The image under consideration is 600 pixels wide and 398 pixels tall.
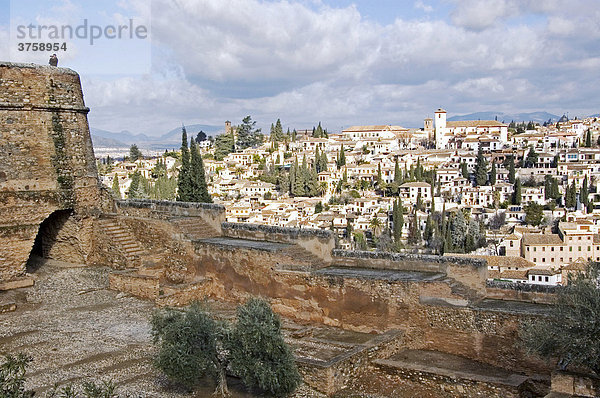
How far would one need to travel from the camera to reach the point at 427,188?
86.5 meters

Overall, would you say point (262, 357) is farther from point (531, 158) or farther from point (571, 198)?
point (531, 158)

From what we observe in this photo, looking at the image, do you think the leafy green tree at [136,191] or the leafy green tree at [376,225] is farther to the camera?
the leafy green tree at [376,225]

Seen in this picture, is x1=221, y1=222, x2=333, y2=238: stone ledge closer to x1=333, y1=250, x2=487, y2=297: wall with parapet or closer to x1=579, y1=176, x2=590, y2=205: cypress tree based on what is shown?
x1=333, y1=250, x2=487, y2=297: wall with parapet

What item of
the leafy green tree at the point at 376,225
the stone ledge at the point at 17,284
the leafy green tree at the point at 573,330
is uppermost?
the leafy green tree at the point at 573,330

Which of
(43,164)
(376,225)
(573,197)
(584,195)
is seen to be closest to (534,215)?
(584,195)

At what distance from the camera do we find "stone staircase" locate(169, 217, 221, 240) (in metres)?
12.6

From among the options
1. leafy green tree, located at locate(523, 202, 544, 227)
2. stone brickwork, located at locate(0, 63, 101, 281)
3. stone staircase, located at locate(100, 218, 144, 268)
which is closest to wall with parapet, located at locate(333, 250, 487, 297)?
stone staircase, located at locate(100, 218, 144, 268)

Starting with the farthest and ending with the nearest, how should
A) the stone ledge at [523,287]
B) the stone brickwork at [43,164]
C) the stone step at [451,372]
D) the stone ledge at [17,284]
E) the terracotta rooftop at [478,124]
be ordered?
1. the terracotta rooftop at [478,124]
2. the stone brickwork at [43,164]
3. the stone ledge at [17,284]
4. the stone ledge at [523,287]
5. the stone step at [451,372]

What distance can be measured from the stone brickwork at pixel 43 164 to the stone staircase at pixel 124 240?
0.53m

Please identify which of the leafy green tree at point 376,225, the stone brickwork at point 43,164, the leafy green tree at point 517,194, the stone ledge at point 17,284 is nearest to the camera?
the stone ledge at point 17,284

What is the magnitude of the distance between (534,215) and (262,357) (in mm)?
72241

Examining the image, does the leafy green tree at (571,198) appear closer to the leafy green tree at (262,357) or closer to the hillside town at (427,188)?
the hillside town at (427,188)

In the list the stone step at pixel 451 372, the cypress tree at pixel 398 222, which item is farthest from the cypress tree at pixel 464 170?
the stone step at pixel 451 372

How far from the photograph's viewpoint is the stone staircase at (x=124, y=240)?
1270cm
